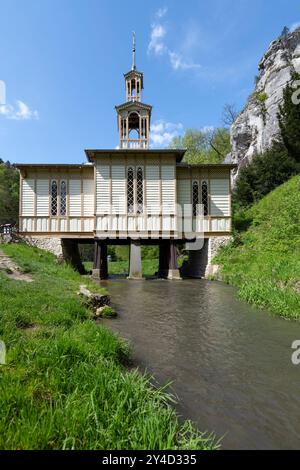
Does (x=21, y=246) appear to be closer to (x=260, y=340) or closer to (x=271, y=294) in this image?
(x=271, y=294)

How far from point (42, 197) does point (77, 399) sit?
61.0ft

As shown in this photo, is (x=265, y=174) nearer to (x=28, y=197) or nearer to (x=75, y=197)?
(x=75, y=197)

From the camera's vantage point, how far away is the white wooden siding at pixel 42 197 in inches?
781

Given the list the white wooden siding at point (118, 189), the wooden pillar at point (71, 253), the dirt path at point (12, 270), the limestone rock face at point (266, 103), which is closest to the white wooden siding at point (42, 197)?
the wooden pillar at point (71, 253)

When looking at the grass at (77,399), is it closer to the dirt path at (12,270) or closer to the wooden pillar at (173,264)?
the dirt path at (12,270)

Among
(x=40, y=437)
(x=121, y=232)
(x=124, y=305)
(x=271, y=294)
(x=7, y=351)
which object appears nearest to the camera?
(x=40, y=437)

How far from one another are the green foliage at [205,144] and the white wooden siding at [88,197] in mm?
30919

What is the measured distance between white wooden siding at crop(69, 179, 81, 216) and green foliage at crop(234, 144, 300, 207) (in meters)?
16.4

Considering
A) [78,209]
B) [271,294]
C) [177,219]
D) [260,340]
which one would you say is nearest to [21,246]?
[78,209]

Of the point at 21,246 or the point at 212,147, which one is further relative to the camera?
the point at 212,147

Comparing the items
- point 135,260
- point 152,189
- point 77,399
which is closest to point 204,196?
point 152,189

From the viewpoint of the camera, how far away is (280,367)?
15.2 feet

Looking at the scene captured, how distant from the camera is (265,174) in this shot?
27156mm

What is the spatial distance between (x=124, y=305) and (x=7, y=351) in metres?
5.92
